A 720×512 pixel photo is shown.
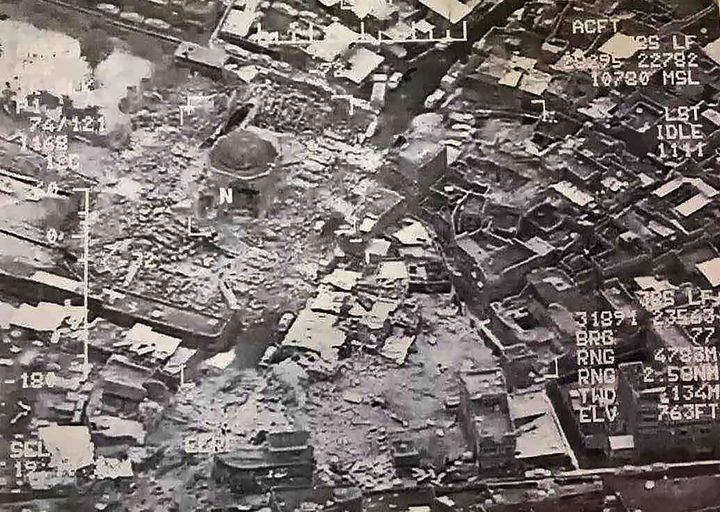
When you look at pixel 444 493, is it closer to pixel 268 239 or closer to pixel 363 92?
pixel 268 239

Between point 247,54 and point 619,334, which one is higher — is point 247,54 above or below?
above

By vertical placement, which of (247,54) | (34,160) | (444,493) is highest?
(247,54)

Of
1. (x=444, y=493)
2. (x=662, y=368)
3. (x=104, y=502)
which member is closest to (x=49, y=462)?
(x=104, y=502)

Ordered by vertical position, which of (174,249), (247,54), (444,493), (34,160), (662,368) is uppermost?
(247,54)

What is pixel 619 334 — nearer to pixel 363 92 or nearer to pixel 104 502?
pixel 363 92

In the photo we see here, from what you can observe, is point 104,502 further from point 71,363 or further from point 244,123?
point 244,123

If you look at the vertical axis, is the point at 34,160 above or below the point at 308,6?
below

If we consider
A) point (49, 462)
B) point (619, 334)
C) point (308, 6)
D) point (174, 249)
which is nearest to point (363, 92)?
point (308, 6)
